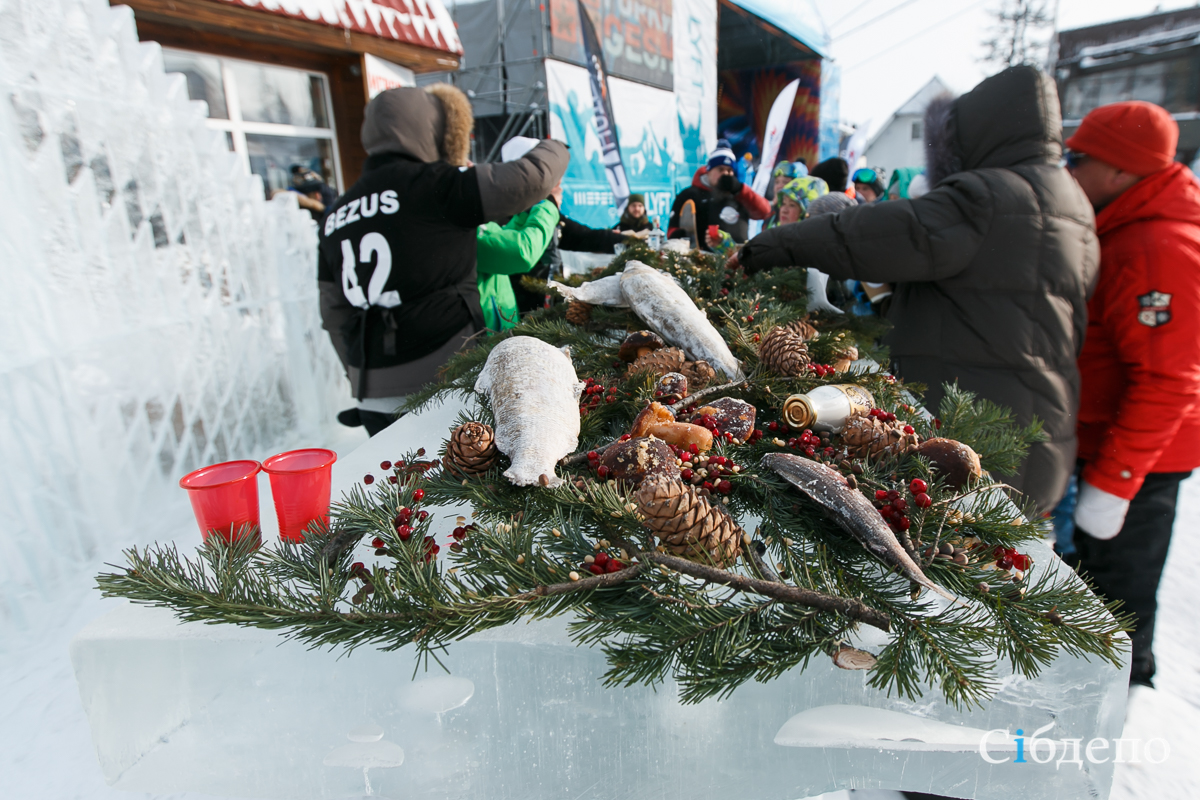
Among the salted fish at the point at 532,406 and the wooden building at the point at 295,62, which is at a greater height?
the wooden building at the point at 295,62

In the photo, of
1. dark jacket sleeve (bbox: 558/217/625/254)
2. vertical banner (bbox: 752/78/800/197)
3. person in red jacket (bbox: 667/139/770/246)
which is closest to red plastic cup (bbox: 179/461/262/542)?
dark jacket sleeve (bbox: 558/217/625/254)

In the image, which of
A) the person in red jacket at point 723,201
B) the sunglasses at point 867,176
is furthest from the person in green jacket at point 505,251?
the sunglasses at point 867,176

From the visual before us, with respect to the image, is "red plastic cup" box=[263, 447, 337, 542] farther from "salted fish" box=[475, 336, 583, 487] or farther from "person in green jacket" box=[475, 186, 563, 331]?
"person in green jacket" box=[475, 186, 563, 331]

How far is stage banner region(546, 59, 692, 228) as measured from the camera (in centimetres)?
706

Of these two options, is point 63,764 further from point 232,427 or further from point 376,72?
point 376,72

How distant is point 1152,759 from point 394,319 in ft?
7.78

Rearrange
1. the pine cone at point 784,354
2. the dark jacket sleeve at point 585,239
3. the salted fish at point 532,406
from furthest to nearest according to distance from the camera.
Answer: the dark jacket sleeve at point 585,239 → the pine cone at point 784,354 → the salted fish at point 532,406

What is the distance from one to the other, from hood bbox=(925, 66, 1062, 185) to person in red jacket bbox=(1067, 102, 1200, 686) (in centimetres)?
36

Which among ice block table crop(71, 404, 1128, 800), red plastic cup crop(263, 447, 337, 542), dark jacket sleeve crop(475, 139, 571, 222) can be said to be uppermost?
dark jacket sleeve crop(475, 139, 571, 222)

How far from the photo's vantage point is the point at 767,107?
14.6 metres

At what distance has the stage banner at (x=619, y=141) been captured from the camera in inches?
278

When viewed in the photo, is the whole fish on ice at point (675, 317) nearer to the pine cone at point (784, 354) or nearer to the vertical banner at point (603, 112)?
the pine cone at point (784, 354)

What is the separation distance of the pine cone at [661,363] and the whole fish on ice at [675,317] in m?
0.05

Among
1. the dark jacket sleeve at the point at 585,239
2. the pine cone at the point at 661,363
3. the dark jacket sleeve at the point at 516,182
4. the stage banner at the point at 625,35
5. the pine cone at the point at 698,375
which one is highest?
the stage banner at the point at 625,35
